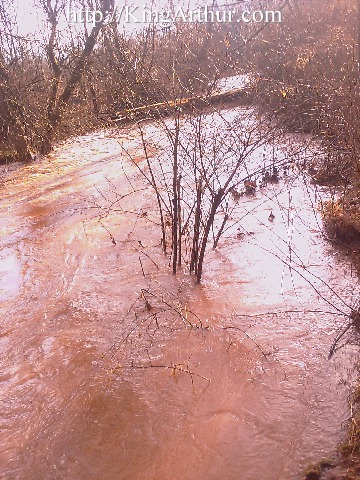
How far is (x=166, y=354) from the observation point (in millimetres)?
4180

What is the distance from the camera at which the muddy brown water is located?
3240mm

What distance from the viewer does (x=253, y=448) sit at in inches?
127

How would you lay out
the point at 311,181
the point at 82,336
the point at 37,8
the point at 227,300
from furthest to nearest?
the point at 37,8 → the point at 311,181 → the point at 227,300 → the point at 82,336

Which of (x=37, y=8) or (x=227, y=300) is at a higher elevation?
(x=37, y=8)

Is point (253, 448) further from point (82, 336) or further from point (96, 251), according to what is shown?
point (96, 251)

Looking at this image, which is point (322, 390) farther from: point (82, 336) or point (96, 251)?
point (96, 251)

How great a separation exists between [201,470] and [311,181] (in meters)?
5.60

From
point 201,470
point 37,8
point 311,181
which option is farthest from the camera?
point 37,8

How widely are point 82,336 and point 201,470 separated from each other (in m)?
1.79

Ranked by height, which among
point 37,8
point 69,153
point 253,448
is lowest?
point 253,448

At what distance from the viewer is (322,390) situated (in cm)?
367

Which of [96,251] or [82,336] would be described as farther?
[96,251]

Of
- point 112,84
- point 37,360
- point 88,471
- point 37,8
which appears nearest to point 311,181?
point 37,360

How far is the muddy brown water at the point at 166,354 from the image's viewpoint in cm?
324
